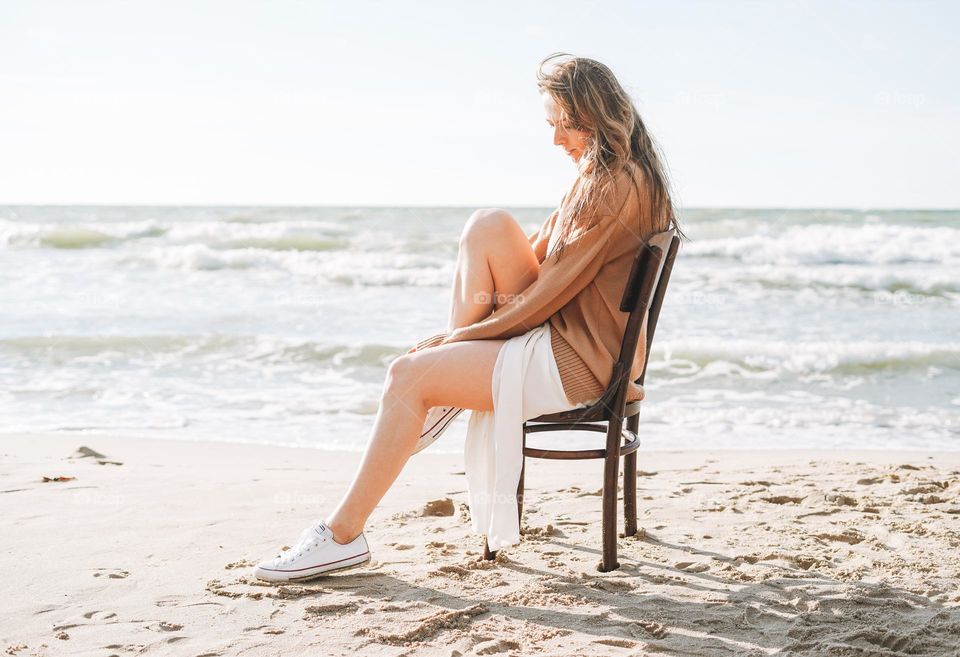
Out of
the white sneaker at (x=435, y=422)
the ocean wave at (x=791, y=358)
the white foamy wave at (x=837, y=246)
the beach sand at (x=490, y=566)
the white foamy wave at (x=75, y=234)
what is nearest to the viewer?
the beach sand at (x=490, y=566)

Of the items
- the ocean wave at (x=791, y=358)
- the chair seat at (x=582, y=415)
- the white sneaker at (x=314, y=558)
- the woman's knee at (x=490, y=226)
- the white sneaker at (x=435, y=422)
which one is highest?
the woman's knee at (x=490, y=226)

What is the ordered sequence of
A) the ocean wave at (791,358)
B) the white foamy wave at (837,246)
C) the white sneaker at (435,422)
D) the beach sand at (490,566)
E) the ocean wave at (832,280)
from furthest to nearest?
the white foamy wave at (837,246), the ocean wave at (832,280), the ocean wave at (791,358), the white sneaker at (435,422), the beach sand at (490,566)

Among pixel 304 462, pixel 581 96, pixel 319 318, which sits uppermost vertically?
pixel 581 96

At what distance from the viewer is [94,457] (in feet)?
14.9

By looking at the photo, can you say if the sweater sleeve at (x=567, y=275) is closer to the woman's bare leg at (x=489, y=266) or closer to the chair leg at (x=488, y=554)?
the woman's bare leg at (x=489, y=266)

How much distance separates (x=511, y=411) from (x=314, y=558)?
0.76 metres

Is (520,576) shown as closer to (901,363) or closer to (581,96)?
(581,96)

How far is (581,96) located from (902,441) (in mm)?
3541

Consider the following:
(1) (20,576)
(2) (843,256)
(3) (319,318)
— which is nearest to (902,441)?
(1) (20,576)

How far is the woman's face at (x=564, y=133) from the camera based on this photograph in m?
2.83

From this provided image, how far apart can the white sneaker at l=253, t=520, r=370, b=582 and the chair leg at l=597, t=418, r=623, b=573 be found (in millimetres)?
760

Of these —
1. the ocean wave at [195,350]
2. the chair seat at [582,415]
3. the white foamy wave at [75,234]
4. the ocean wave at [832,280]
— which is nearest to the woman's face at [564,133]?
the chair seat at [582,415]

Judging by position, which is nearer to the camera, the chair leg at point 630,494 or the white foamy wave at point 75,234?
the chair leg at point 630,494

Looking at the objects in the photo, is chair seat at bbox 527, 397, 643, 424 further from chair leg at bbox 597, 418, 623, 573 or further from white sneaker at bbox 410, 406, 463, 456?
white sneaker at bbox 410, 406, 463, 456
